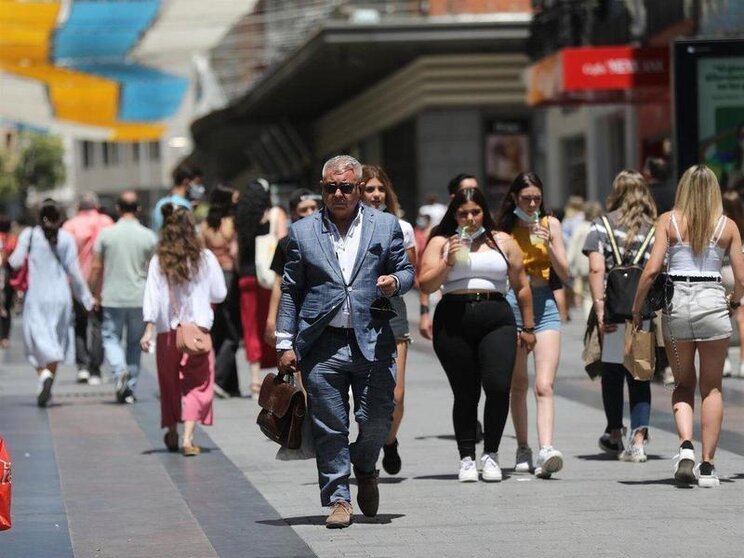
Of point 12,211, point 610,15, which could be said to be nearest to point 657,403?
point 610,15

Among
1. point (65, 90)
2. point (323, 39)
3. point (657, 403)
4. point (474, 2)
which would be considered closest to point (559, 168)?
point (474, 2)

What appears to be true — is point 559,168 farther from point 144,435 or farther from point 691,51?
point 144,435

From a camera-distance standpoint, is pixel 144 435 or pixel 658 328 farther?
Answer: pixel 144 435

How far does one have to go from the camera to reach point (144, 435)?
1377 cm

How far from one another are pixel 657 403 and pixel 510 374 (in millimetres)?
4467

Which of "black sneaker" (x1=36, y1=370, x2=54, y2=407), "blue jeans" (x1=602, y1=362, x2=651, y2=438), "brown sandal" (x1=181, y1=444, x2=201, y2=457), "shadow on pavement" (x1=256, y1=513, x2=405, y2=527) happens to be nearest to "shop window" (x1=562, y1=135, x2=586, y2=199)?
"black sneaker" (x1=36, y1=370, x2=54, y2=407)

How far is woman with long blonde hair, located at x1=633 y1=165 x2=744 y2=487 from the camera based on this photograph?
10.2m

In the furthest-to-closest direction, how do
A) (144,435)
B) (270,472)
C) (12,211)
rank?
(12,211)
(144,435)
(270,472)

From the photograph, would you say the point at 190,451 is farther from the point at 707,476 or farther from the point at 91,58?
the point at 91,58

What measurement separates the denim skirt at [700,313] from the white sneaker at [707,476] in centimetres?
65

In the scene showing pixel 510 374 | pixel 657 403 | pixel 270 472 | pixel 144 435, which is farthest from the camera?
pixel 657 403

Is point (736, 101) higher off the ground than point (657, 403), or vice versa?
point (736, 101)

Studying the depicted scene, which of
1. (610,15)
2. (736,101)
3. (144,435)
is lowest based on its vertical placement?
(144,435)

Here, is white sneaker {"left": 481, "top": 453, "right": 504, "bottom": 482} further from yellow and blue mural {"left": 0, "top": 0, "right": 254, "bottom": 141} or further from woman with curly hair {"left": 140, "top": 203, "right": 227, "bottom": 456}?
yellow and blue mural {"left": 0, "top": 0, "right": 254, "bottom": 141}
